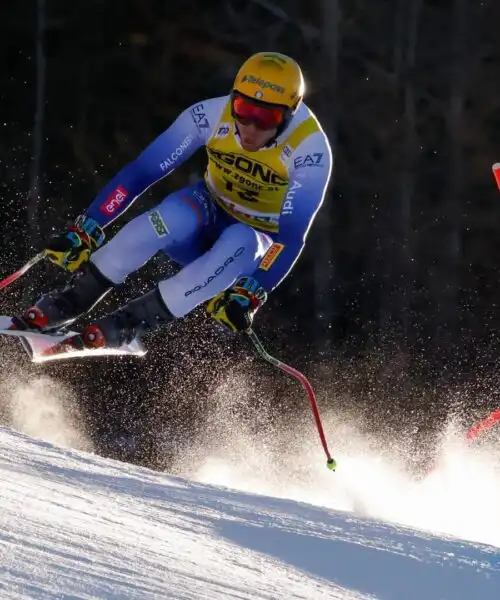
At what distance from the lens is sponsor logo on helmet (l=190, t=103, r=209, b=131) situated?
5397 mm

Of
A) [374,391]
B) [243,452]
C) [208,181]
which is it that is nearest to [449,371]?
[374,391]

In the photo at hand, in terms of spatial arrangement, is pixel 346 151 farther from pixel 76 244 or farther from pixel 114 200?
pixel 76 244

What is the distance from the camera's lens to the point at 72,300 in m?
5.25

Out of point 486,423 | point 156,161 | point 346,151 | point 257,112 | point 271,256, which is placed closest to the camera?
point 257,112

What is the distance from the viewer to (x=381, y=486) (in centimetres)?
658

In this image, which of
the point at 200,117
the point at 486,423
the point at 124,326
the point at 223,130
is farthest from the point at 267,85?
the point at 486,423

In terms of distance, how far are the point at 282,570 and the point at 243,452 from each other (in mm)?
7434

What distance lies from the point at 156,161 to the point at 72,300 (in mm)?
772

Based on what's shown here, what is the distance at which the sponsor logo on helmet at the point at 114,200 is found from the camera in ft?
17.6

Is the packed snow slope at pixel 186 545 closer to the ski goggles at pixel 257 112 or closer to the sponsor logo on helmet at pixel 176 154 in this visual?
the sponsor logo on helmet at pixel 176 154

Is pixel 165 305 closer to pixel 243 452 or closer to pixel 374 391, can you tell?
pixel 243 452

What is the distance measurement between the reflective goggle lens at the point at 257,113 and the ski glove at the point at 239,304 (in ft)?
2.25

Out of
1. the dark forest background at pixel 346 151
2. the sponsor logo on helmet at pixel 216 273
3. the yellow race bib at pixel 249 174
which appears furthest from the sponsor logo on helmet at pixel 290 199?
the dark forest background at pixel 346 151

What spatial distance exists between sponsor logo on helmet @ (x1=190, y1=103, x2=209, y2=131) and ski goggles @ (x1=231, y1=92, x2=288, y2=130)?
300mm
